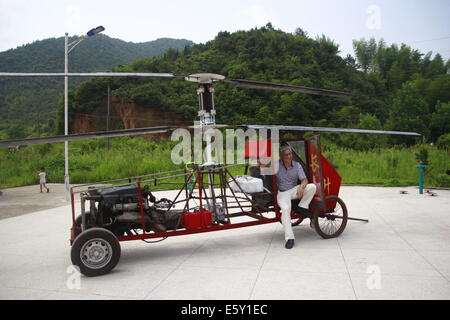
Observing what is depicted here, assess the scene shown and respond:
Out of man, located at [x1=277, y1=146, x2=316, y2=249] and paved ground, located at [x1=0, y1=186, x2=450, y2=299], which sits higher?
man, located at [x1=277, y1=146, x2=316, y2=249]

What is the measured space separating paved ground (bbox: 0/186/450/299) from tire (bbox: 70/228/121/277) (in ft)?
0.43

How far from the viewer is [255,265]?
4641 mm

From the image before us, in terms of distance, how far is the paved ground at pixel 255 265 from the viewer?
3799mm

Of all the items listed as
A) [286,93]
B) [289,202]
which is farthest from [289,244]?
[286,93]

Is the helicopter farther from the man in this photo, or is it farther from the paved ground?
the paved ground

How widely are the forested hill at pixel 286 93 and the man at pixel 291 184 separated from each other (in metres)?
26.2

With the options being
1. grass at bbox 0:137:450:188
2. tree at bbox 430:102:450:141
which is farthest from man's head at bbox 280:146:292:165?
tree at bbox 430:102:450:141

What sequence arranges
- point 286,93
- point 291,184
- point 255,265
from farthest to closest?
point 286,93, point 291,184, point 255,265

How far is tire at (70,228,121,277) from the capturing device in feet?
14.2

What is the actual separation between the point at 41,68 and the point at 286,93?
129 feet

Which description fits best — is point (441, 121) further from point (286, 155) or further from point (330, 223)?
point (286, 155)
